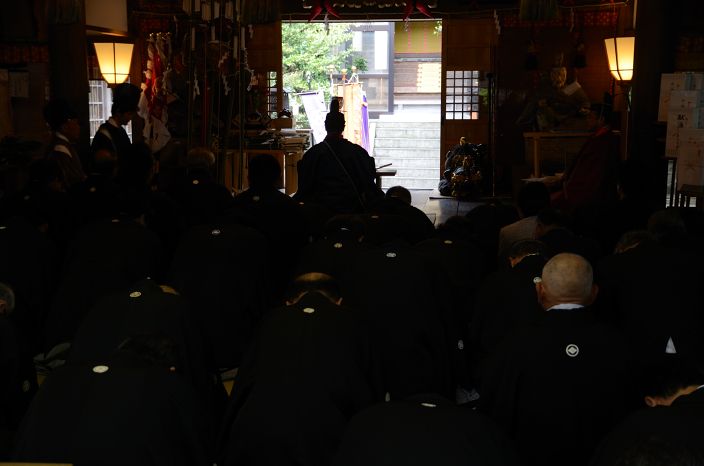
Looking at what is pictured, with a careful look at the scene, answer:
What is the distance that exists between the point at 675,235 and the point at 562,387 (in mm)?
1846

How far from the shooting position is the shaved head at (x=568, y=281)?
365 cm

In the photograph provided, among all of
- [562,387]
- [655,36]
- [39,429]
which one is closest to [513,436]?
[562,387]

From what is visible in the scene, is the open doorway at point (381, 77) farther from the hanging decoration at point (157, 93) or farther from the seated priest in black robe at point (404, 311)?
the seated priest in black robe at point (404, 311)

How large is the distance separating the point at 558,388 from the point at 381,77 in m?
19.4

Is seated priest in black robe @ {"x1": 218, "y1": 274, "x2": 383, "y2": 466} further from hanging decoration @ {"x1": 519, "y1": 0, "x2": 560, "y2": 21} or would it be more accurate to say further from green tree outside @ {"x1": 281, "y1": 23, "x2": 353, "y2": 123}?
green tree outside @ {"x1": 281, "y1": 23, "x2": 353, "y2": 123}

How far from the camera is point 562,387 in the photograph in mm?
3418

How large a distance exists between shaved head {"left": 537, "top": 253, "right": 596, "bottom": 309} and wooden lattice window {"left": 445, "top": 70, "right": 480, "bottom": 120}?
9855 millimetres

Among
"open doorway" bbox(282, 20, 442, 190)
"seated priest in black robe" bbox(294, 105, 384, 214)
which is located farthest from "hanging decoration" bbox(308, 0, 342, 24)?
"open doorway" bbox(282, 20, 442, 190)

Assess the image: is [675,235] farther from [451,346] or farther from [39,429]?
[39,429]

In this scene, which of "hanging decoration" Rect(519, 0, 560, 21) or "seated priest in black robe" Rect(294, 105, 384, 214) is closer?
"seated priest in black robe" Rect(294, 105, 384, 214)

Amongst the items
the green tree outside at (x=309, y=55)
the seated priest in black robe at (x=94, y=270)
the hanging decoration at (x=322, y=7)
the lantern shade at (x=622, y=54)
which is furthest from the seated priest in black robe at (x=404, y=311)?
the green tree outside at (x=309, y=55)

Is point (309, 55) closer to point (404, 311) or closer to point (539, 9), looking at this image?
point (539, 9)

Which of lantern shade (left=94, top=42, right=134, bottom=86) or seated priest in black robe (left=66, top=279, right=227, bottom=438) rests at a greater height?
lantern shade (left=94, top=42, right=134, bottom=86)

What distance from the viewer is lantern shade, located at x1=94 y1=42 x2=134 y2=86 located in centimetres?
973
